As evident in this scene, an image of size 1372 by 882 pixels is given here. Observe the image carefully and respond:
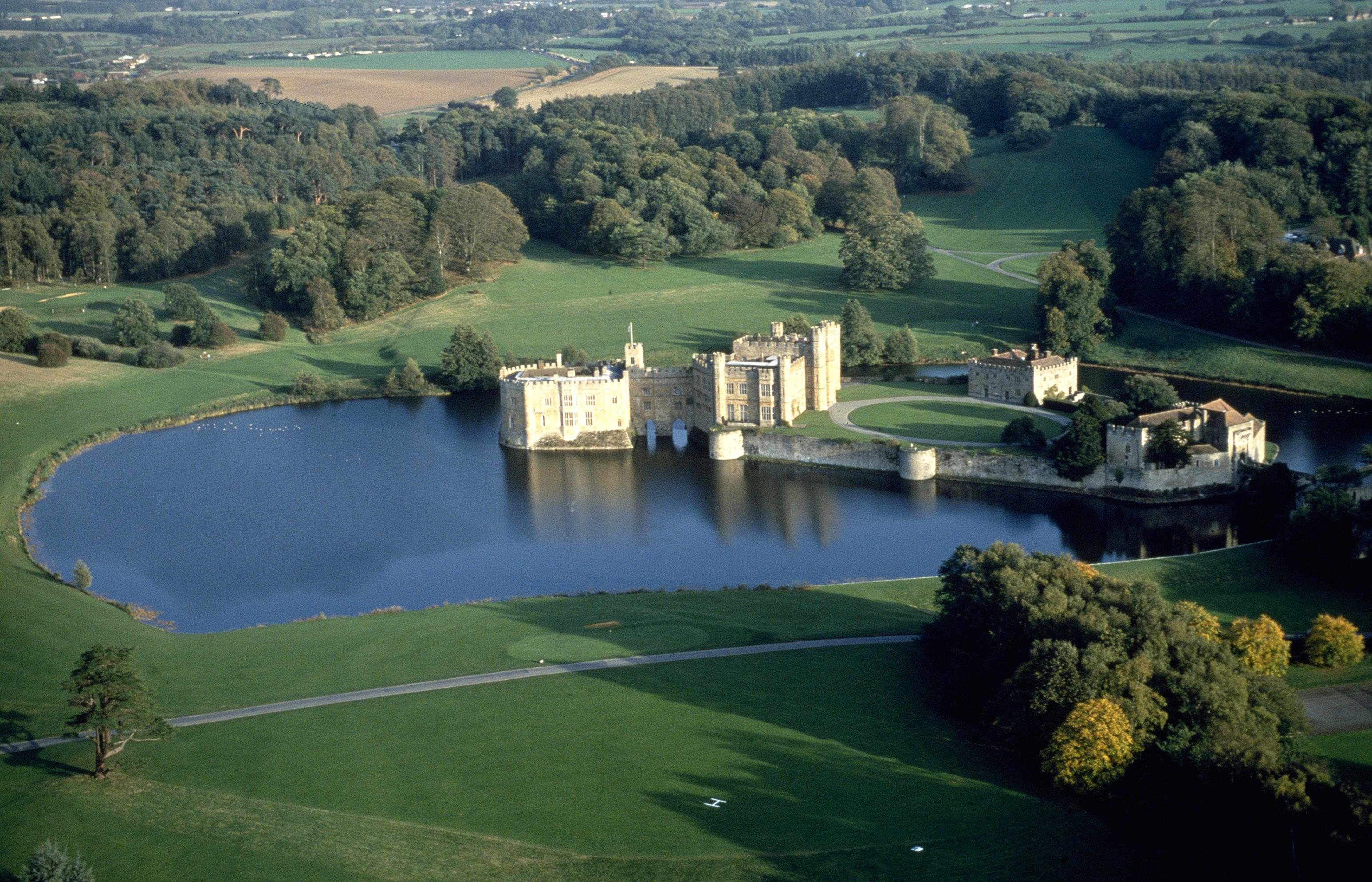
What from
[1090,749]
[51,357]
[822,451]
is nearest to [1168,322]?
[822,451]

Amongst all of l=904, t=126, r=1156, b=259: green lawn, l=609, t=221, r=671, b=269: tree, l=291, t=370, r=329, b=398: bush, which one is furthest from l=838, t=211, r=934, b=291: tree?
l=291, t=370, r=329, b=398: bush

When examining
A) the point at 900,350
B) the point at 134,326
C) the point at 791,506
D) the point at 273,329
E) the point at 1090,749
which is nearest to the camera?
the point at 1090,749

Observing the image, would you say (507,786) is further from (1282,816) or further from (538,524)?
(538,524)

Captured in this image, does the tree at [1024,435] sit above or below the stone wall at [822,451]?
above

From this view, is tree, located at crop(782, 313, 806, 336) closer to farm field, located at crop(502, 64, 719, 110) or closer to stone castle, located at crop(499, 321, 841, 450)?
stone castle, located at crop(499, 321, 841, 450)

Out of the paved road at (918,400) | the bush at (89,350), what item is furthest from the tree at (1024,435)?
the bush at (89,350)

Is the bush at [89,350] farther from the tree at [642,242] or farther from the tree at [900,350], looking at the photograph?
the tree at [900,350]

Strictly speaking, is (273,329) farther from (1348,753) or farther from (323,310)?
(1348,753)
